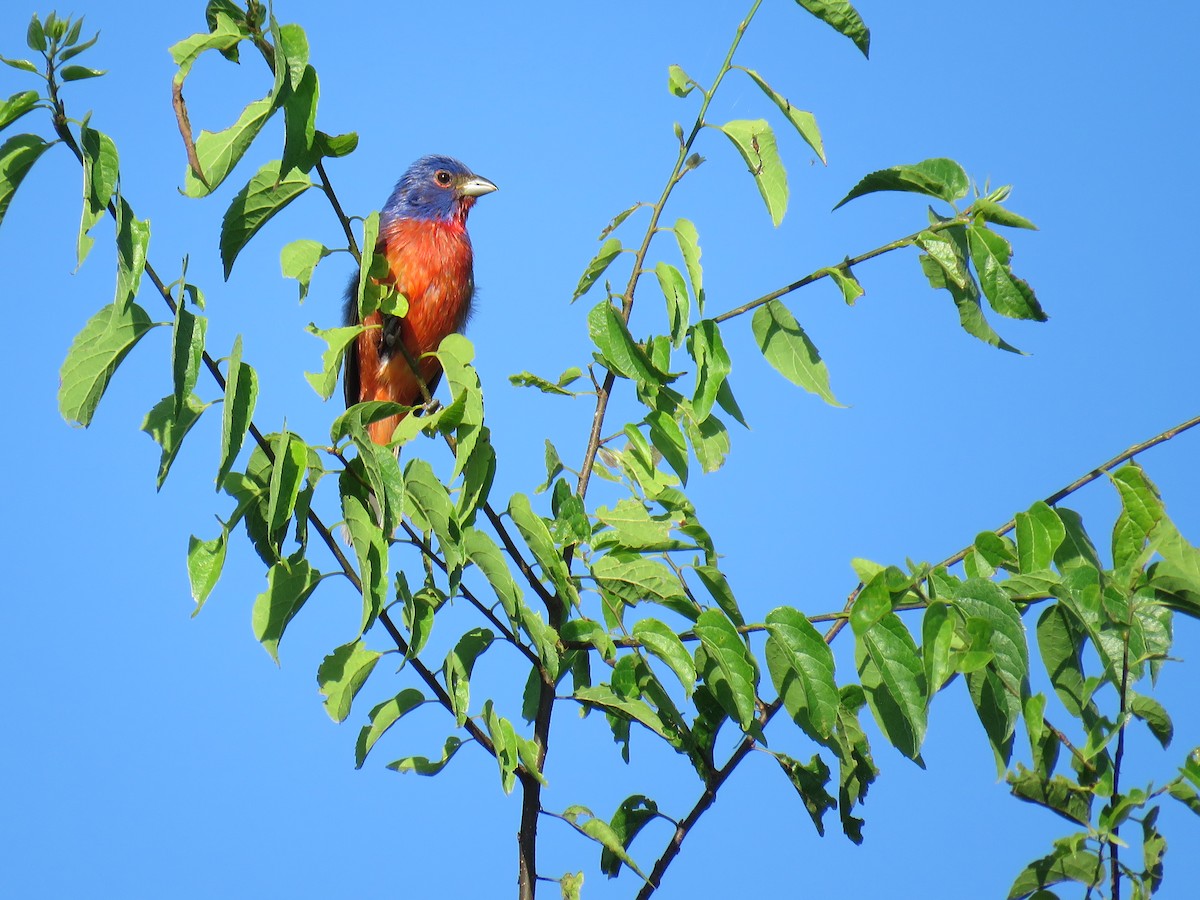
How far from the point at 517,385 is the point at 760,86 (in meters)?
0.93

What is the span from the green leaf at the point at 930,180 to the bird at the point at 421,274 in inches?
138

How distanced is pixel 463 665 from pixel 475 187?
4427mm

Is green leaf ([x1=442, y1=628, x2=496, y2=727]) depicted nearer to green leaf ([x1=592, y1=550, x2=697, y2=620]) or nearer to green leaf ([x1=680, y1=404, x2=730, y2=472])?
green leaf ([x1=592, y1=550, x2=697, y2=620])

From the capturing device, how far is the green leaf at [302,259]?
2.76 metres

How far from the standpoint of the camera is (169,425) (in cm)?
224

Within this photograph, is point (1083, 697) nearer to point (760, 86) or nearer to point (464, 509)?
point (464, 509)

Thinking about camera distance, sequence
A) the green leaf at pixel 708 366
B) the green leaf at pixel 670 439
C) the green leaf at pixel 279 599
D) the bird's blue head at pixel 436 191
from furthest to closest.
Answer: the bird's blue head at pixel 436 191, the green leaf at pixel 670 439, the green leaf at pixel 708 366, the green leaf at pixel 279 599

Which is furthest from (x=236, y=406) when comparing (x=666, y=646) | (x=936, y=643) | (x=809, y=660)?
(x=936, y=643)

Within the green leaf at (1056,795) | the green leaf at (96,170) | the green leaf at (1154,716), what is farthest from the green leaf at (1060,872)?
the green leaf at (96,170)

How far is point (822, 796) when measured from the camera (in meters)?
2.70

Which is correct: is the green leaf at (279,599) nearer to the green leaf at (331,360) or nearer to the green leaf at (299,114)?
the green leaf at (331,360)

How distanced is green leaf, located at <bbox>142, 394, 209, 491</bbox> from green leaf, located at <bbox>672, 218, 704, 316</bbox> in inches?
39.3

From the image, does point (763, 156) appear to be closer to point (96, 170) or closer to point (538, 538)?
point (538, 538)

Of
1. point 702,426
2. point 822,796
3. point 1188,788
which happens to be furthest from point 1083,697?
point 702,426
